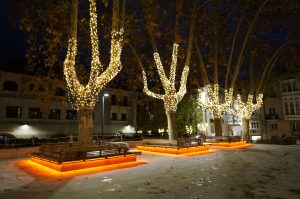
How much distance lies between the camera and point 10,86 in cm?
2955

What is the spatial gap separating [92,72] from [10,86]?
72.9 ft

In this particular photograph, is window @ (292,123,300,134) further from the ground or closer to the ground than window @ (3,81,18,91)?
closer to the ground

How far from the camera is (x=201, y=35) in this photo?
20781mm

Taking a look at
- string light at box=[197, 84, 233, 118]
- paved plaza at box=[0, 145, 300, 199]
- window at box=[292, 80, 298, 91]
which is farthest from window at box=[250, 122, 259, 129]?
paved plaza at box=[0, 145, 300, 199]

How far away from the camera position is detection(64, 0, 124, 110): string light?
1216cm

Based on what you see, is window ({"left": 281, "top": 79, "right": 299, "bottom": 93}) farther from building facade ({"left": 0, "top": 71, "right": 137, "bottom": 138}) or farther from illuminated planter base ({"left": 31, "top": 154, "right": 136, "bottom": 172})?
illuminated planter base ({"left": 31, "top": 154, "right": 136, "bottom": 172})

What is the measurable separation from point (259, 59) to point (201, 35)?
9.96 m

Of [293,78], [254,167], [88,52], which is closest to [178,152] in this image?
→ [254,167]

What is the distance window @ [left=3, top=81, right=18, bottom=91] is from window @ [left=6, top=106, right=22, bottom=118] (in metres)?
2.26

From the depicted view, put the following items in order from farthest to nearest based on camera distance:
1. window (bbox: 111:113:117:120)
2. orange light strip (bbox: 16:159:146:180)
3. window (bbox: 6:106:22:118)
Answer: window (bbox: 111:113:117:120), window (bbox: 6:106:22:118), orange light strip (bbox: 16:159:146:180)

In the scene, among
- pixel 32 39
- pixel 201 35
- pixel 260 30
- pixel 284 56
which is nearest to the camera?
pixel 32 39

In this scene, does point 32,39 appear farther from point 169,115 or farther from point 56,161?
point 169,115

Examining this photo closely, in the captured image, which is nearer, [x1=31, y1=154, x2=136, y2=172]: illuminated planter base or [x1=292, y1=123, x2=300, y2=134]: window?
[x1=31, y1=154, x2=136, y2=172]: illuminated planter base

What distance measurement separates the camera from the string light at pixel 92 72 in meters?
12.2
